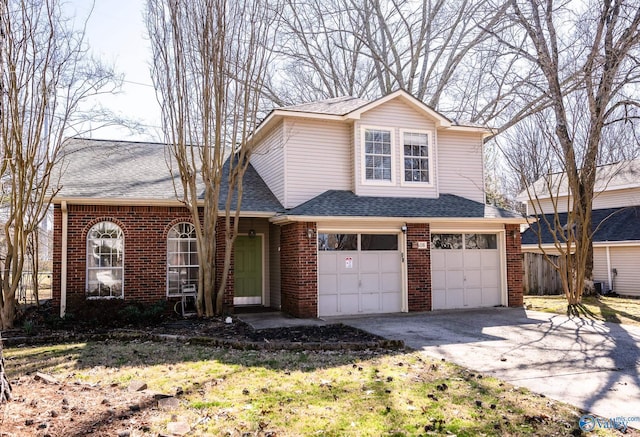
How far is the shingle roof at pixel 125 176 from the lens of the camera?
12.2 meters

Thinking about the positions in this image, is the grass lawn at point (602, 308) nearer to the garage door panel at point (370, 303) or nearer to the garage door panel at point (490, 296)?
the garage door panel at point (490, 296)

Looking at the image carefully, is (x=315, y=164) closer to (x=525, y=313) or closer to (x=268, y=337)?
(x=268, y=337)

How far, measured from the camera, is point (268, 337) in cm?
926

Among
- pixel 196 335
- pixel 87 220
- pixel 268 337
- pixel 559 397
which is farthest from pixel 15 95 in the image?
pixel 559 397

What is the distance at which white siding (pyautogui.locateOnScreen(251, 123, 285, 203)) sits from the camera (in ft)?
44.3

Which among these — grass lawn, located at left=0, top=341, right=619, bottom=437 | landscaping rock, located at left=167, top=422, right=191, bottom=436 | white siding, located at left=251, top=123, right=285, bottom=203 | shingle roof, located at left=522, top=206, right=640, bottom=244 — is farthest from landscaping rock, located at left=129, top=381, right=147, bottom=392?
shingle roof, located at left=522, top=206, right=640, bottom=244

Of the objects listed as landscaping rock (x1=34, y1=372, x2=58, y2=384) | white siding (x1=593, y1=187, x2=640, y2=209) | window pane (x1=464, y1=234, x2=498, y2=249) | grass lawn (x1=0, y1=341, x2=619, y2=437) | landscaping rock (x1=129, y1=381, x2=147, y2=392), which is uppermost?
white siding (x1=593, y1=187, x2=640, y2=209)

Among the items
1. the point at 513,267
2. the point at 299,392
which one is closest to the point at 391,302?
the point at 513,267

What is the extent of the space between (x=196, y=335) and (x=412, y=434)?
587 cm

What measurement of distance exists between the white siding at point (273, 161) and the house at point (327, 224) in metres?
0.06

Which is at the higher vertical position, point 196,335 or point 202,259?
point 202,259

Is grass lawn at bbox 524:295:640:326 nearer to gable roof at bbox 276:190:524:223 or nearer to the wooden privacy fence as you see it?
gable roof at bbox 276:190:524:223

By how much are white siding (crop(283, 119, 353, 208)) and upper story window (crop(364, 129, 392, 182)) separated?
0.49 meters

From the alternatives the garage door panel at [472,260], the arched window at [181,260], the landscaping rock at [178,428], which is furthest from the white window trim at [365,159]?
A: the landscaping rock at [178,428]
